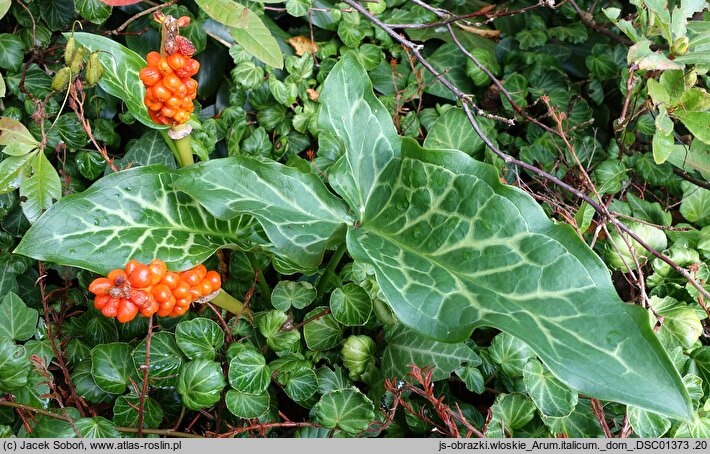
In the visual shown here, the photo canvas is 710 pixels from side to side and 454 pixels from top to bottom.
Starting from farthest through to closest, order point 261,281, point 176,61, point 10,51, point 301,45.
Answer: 1. point 301,45
2. point 10,51
3. point 261,281
4. point 176,61

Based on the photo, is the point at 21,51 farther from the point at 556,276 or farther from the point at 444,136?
the point at 556,276

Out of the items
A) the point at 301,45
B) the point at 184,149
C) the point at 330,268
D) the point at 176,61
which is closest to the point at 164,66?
the point at 176,61

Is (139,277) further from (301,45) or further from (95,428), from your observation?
(301,45)

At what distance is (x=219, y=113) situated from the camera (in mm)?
1340

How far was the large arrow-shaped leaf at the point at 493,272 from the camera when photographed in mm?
669

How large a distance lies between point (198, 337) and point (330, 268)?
0.24 meters

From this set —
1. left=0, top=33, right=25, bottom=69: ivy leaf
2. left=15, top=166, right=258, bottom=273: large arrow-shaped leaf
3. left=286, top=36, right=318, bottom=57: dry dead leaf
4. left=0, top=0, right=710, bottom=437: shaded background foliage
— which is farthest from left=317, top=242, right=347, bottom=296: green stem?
left=0, top=33, right=25, bottom=69: ivy leaf

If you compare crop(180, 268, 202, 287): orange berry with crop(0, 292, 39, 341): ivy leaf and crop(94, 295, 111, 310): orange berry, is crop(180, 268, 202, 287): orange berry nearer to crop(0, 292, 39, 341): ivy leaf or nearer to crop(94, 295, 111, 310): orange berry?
crop(94, 295, 111, 310): orange berry

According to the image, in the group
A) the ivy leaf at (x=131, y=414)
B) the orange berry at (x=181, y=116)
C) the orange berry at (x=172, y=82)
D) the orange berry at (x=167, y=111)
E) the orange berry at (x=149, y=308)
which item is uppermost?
the orange berry at (x=172, y=82)

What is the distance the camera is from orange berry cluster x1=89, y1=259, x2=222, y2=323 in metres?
0.71

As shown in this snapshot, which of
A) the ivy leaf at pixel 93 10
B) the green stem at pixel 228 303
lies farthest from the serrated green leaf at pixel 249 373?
the ivy leaf at pixel 93 10

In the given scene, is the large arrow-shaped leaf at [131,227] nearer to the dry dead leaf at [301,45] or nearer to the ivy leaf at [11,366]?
the ivy leaf at [11,366]

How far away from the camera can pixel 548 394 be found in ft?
2.97

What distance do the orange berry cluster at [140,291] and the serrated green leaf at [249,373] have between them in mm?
146
